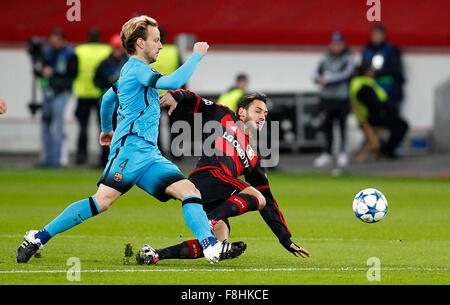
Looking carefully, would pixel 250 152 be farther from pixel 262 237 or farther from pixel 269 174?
pixel 269 174

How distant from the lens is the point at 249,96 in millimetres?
7781

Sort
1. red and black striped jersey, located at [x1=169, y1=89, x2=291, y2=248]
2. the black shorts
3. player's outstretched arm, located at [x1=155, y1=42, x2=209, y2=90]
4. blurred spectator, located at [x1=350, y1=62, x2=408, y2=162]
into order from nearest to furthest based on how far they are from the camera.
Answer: player's outstretched arm, located at [x1=155, y1=42, x2=209, y2=90], the black shorts, red and black striped jersey, located at [x1=169, y1=89, x2=291, y2=248], blurred spectator, located at [x1=350, y1=62, x2=408, y2=162]

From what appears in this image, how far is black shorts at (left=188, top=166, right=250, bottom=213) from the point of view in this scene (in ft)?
24.3

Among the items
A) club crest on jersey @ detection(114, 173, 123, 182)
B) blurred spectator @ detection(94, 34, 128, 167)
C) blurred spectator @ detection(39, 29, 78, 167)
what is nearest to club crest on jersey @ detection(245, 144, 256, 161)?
club crest on jersey @ detection(114, 173, 123, 182)

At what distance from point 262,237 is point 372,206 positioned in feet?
4.19

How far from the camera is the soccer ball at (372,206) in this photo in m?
8.34

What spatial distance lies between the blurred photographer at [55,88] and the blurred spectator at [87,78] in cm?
22

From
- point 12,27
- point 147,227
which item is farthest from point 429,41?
point 147,227

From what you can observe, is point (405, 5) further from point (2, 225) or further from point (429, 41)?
point (2, 225)

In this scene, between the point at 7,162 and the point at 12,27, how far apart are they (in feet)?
12.3

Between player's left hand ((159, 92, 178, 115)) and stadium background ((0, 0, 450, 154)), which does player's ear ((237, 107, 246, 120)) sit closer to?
player's left hand ((159, 92, 178, 115))

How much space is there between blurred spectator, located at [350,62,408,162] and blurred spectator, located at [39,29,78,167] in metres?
5.43

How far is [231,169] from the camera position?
299 inches
